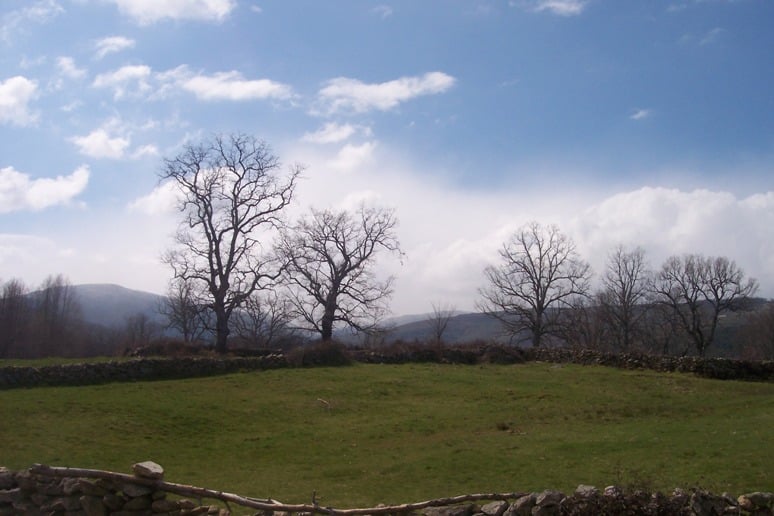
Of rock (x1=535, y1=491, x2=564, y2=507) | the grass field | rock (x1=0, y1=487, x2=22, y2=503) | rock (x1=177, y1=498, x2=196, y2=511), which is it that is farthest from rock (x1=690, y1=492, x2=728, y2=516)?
rock (x1=0, y1=487, x2=22, y2=503)

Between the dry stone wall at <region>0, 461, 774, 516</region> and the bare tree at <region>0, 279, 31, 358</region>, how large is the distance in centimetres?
5278

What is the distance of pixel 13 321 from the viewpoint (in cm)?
6066

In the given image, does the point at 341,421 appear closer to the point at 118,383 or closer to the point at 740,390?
the point at 118,383

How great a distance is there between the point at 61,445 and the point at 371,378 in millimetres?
15546

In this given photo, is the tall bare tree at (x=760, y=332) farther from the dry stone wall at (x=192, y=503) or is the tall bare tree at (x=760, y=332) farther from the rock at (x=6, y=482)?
the rock at (x=6, y=482)

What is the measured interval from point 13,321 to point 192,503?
59.7 metres

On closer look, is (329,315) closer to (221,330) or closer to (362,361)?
(221,330)

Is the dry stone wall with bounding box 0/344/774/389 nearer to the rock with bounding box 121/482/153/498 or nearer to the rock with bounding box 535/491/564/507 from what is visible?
the rock with bounding box 121/482/153/498

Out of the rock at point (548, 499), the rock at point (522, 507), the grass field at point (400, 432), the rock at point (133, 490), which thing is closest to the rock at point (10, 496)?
the rock at point (133, 490)

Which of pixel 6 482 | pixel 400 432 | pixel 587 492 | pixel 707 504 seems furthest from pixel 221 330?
pixel 707 504

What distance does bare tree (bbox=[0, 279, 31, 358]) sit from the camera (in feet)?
190

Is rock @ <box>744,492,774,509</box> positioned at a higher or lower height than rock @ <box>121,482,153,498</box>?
lower

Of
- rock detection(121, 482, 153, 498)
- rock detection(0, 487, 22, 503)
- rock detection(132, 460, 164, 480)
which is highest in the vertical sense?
rock detection(132, 460, 164, 480)

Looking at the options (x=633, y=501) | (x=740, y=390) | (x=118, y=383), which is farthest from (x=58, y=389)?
(x=740, y=390)
